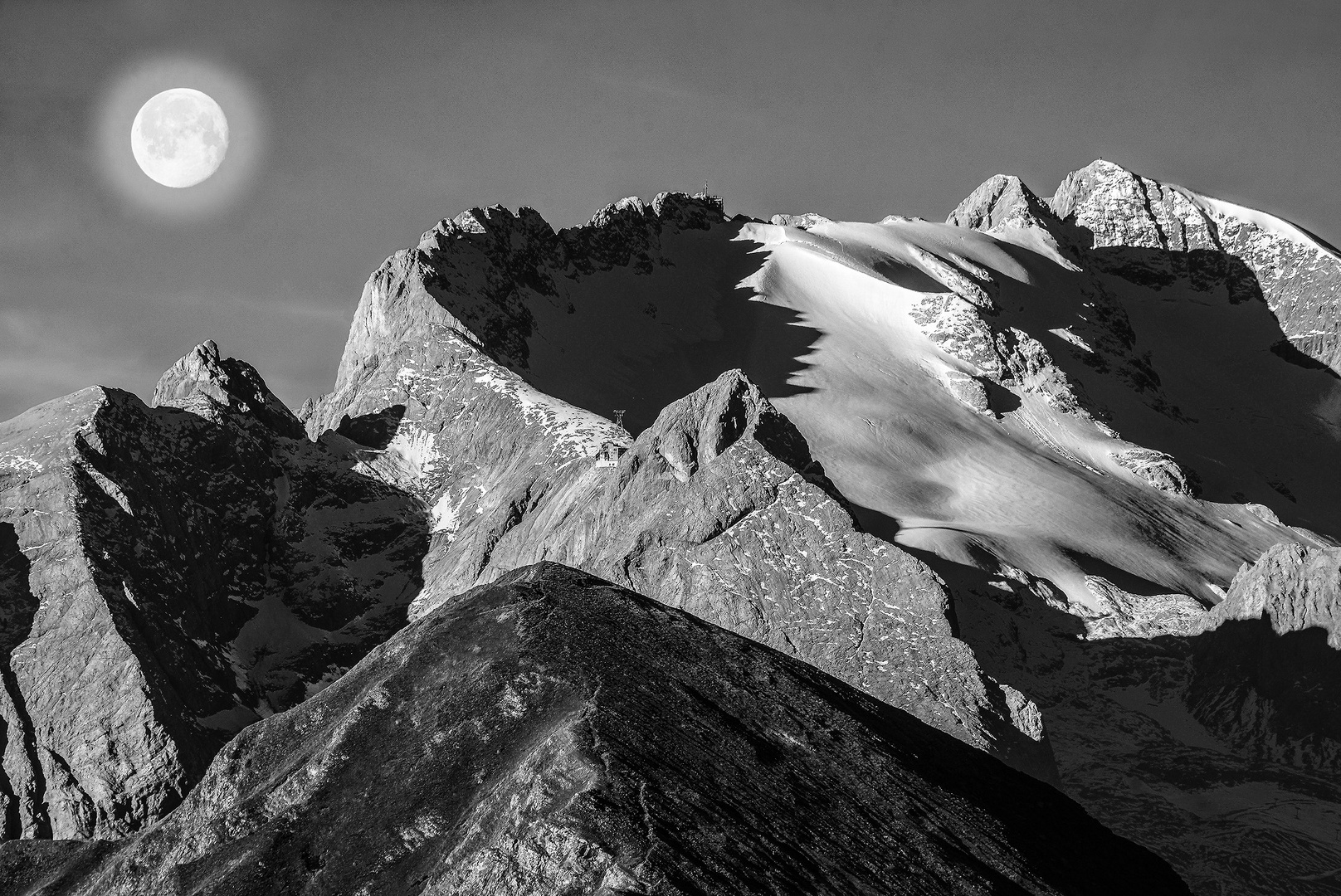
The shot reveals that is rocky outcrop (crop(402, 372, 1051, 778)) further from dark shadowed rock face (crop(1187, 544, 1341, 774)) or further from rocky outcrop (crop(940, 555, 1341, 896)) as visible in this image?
dark shadowed rock face (crop(1187, 544, 1341, 774))

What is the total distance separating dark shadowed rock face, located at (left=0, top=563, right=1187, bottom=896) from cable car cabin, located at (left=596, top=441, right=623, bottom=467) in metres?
Answer: 102

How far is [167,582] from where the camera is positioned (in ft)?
474

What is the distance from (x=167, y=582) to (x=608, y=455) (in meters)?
43.2

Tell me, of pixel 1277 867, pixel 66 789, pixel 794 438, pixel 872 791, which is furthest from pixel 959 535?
pixel 872 791

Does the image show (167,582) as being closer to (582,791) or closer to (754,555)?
(754,555)

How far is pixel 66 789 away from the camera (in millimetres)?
118625

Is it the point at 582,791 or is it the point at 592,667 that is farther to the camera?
the point at 592,667

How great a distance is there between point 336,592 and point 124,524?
74.7 ft

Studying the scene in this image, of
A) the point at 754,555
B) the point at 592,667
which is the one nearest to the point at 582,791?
the point at 592,667

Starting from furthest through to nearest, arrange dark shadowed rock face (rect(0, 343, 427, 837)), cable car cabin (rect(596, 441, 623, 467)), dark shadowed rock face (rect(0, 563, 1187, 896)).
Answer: cable car cabin (rect(596, 441, 623, 467)) → dark shadowed rock face (rect(0, 343, 427, 837)) → dark shadowed rock face (rect(0, 563, 1187, 896))

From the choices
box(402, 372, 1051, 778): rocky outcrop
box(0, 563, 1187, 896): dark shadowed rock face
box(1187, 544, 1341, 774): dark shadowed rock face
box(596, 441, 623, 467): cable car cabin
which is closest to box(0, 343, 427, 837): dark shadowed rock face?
box(402, 372, 1051, 778): rocky outcrop

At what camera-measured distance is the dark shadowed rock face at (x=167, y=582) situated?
121875 millimetres

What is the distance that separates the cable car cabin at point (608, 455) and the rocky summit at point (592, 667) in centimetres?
162

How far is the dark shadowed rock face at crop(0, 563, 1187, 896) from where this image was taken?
46688mm
